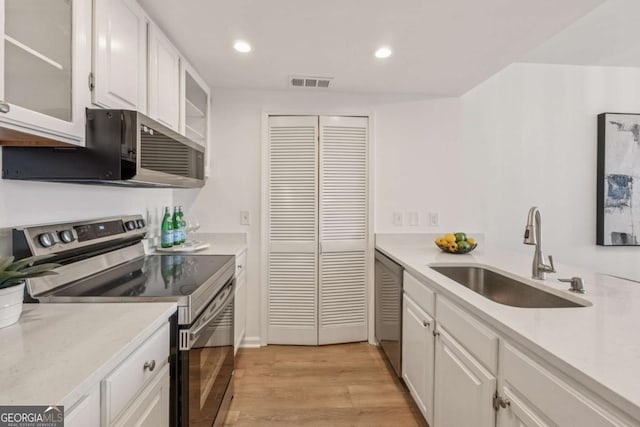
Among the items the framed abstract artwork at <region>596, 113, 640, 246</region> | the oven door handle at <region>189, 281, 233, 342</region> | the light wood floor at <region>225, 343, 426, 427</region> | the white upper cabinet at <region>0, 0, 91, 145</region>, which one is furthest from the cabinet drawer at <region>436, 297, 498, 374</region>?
the framed abstract artwork at <region>596, 113, 640, 246</region>

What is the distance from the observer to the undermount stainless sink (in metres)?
1.46

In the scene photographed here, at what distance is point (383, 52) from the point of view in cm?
205

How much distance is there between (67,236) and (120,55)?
826mm

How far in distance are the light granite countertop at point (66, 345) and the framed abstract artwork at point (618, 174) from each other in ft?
11.8

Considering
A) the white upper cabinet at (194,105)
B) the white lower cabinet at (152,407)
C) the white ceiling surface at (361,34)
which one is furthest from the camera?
the white upper cabinet at (194,105)

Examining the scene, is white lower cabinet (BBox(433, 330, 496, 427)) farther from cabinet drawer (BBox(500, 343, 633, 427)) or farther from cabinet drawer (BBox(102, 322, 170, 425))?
cabinet drawer (BBox(102, 322, 170, 425))

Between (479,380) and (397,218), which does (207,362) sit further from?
(397,218)

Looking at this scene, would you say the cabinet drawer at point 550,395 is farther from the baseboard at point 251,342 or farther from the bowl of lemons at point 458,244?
the baseboard at point 251,342

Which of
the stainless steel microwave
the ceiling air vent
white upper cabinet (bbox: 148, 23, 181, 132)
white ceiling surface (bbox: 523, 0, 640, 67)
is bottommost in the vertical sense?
the stainless steel microwave

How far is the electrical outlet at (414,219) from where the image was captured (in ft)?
9.50

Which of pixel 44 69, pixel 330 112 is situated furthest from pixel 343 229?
pixel 44 69

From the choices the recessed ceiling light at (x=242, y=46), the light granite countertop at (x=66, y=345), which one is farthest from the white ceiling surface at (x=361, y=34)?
the light granite countertop at (x=66, y=345)

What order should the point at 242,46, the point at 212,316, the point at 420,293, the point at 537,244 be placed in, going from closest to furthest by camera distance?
1. the point at 212,316
2. the point at 537,244
3. the point at 420,293
4. the point at 242,46

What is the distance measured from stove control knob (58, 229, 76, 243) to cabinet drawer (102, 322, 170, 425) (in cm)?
65
